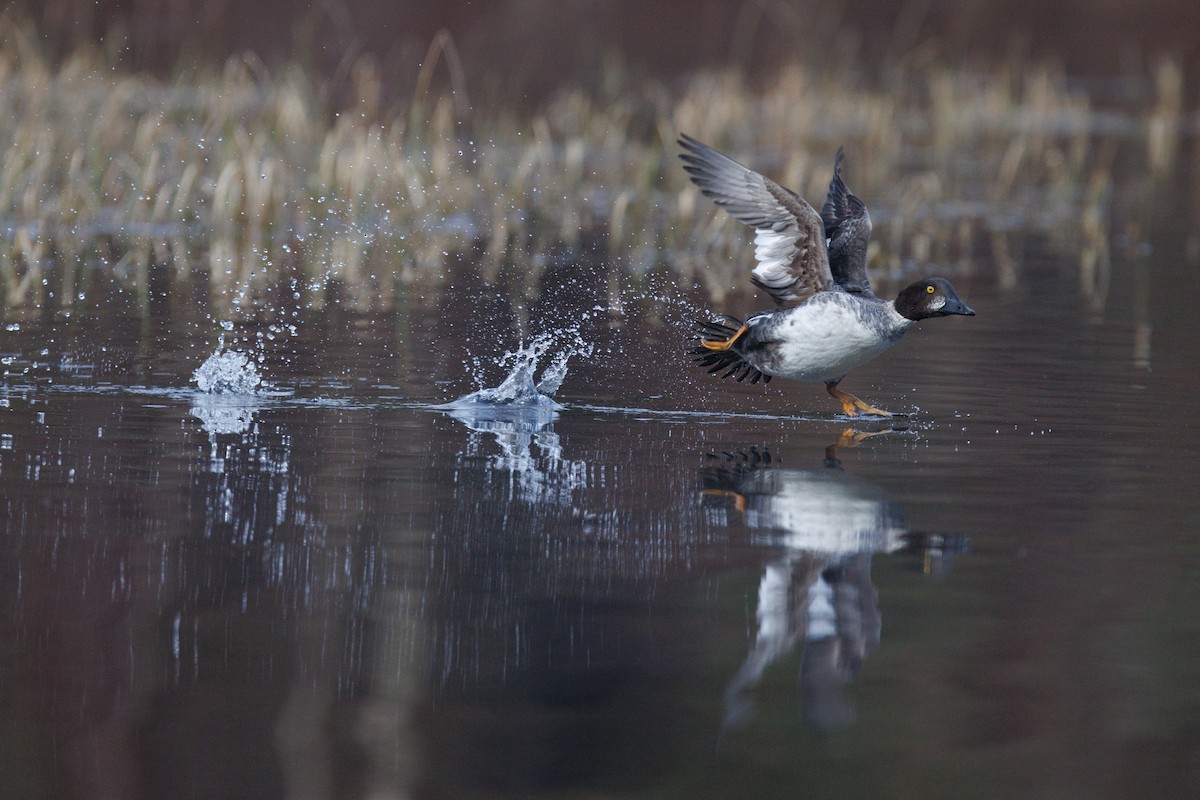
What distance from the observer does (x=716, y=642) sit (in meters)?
4.50

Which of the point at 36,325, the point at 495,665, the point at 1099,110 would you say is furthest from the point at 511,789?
the point at 1099,110

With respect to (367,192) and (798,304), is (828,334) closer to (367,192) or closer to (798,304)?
(798,304)

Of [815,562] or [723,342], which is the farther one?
[723,342]

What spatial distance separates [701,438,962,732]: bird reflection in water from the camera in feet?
13.9

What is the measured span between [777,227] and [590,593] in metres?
3.29

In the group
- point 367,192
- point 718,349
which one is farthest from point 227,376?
point 367,192

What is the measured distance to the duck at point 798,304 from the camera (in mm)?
7559

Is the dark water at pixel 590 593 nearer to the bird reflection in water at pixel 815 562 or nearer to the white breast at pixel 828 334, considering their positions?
the bird reflection in water at pixel 815 562

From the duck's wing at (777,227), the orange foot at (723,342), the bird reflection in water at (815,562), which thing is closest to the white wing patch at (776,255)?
the duck's wing at (777,227)

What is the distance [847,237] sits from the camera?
8344mm

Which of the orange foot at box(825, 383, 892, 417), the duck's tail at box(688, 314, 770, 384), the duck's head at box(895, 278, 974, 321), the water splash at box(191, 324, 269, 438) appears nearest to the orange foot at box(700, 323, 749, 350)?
the duck's tail at box(688, 314, 770, 384)

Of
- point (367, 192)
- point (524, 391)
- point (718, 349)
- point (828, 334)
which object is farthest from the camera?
point (367, 192)

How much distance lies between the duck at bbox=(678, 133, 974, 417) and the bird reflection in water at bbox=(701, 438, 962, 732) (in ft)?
1.70

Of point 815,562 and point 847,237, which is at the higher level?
point 847,237
